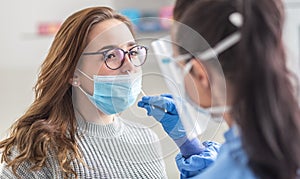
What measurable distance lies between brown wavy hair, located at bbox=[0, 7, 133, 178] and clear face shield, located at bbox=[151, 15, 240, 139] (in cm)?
24

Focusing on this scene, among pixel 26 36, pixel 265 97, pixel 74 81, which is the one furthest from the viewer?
pixel 26 36

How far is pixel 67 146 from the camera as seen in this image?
1366 millimetres

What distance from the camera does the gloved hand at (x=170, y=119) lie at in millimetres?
1225

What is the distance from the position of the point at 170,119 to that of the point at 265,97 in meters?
0.46

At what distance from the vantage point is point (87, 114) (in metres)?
1.42

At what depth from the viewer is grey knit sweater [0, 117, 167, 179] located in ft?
4.31

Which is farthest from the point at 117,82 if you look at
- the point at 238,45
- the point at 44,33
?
the point at 44,33

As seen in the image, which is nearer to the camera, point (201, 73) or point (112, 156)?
point (201, 73)

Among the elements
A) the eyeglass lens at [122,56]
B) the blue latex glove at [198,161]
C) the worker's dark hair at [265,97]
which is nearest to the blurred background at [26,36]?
the eyeglass lens at [122,56]

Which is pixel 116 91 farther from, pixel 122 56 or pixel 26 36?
pixel 26 36

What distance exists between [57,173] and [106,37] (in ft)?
1.23

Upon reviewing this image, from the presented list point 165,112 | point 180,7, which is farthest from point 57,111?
point 180,7

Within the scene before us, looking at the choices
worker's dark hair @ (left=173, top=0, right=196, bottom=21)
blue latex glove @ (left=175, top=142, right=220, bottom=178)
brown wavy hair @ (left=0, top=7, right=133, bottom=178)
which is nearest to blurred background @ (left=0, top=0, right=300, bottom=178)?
brown wavy hair @ (left=0, top=7, right=133, bottom=178)

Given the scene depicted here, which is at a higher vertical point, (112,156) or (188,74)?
(188,74)
